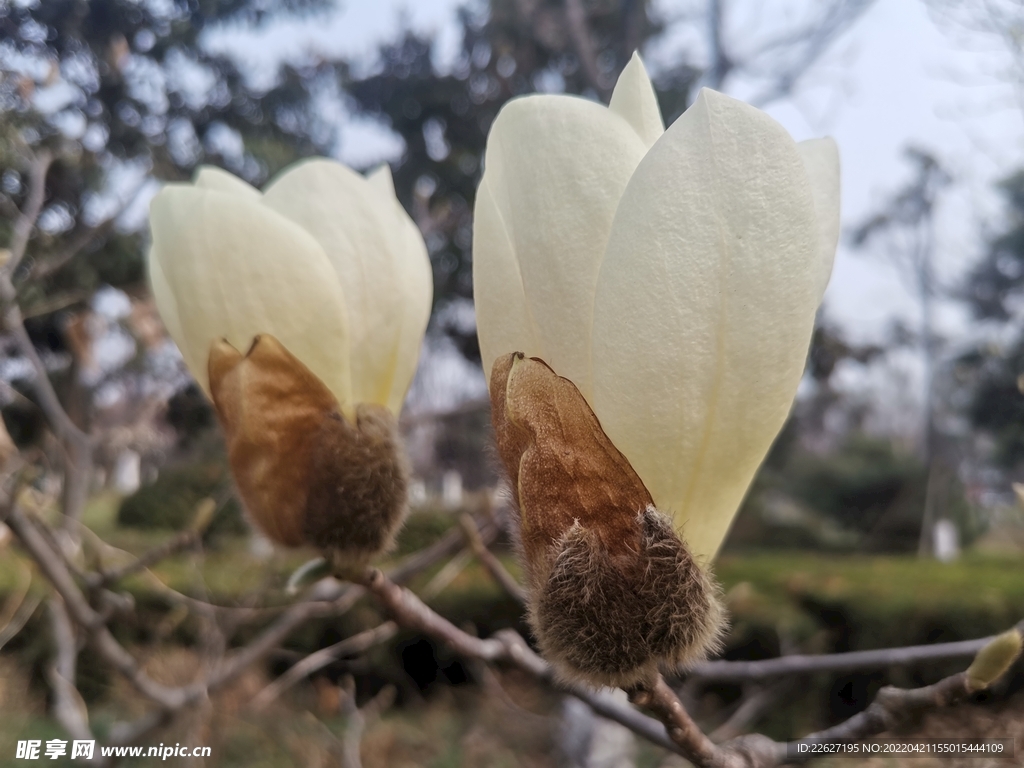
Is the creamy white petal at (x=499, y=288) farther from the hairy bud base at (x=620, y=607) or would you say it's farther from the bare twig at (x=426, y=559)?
the bare twig at (x=426, y=559)

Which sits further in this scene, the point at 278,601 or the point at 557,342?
the point at 278,601

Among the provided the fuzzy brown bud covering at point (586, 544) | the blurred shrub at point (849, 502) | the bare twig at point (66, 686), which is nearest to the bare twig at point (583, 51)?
the bare twig at point (66, 686)

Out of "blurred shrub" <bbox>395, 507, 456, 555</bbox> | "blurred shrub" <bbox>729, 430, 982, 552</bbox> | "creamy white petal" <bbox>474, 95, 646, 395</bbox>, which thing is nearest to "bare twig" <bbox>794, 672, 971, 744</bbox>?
"creamy white petal" <bbox>474, 95, 646, 395</bbox>

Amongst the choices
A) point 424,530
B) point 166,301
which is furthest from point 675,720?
point 424,530

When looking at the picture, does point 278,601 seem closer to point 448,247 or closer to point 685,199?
→ point 448,247

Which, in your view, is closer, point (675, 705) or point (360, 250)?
point (675, 705)

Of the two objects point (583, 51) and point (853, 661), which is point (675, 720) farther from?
point (583, 51)

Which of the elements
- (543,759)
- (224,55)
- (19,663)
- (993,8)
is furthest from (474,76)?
(19,663)

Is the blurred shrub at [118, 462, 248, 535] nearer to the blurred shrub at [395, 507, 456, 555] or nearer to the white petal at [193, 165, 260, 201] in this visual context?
the blurred shrub at [395, 507, 456, 555]
